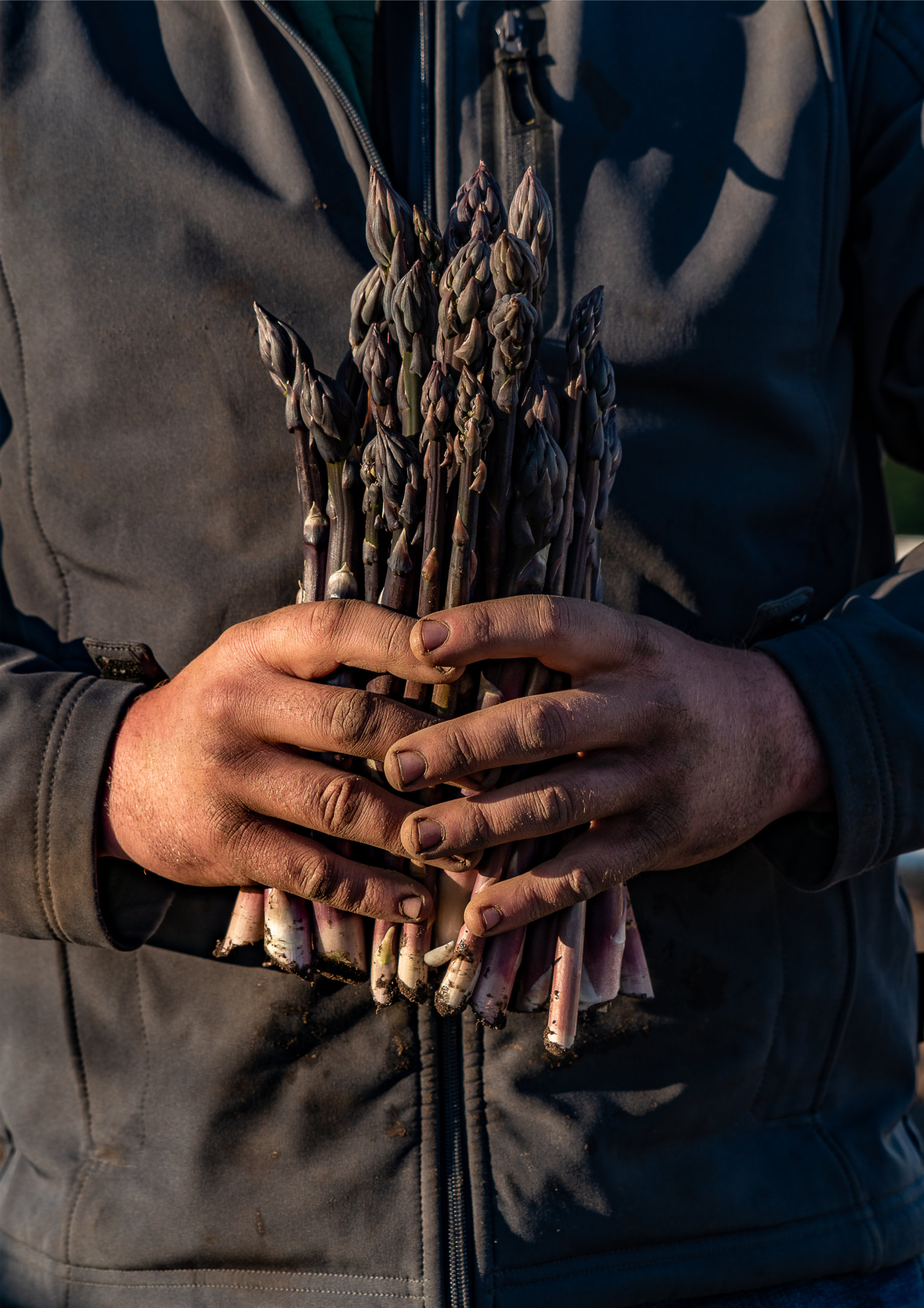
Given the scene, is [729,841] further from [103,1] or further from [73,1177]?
[103,1]

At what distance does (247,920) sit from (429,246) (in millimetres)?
1180

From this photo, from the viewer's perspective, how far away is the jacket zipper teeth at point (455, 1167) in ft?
5.08

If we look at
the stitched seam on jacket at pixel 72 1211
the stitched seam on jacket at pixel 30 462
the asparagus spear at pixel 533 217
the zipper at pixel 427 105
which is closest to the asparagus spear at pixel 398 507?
the asparagus spear at pixel 533 217

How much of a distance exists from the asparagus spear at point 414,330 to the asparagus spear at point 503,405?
12 centimetres

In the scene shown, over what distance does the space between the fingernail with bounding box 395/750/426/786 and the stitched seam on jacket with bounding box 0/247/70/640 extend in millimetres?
889

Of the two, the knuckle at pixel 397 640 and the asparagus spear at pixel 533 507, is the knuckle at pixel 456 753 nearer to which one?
the knuckle at pixel 397 640

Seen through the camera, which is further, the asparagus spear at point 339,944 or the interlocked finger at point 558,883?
the asparagus spear at point 339,944

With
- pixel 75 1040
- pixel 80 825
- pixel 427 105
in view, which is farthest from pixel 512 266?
pixel 75 1040

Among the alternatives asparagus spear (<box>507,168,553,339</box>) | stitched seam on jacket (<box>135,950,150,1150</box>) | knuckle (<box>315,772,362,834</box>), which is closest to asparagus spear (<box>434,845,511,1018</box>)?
knuckle (<box>315,772,362,834</box>)

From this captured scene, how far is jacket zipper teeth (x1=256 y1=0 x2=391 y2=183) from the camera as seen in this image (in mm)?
1733

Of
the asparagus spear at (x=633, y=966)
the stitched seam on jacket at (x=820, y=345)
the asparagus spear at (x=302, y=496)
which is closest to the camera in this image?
the asparagus spear at (x=302, y=496)

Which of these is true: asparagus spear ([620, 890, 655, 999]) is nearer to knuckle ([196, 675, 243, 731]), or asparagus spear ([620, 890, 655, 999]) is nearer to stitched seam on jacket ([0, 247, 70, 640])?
knuckle ([196, 675, 243, 731])

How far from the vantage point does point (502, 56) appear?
5.85 feet

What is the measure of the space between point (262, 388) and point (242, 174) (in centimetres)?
43
